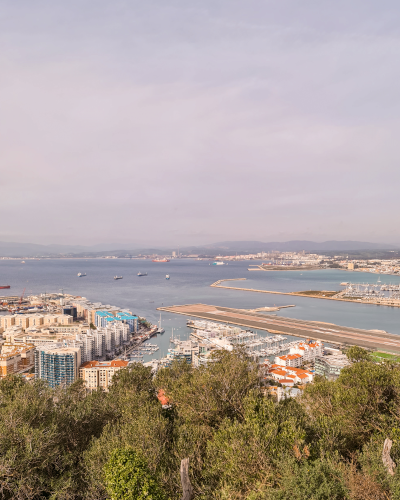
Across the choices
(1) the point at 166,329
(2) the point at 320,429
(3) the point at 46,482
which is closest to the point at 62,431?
(3) the point at 46,482

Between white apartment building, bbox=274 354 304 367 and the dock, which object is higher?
white apartment building, bbox=274 354 304 367

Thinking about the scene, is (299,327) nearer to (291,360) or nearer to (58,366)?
(291,360)

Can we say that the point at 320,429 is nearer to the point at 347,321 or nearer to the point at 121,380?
the point at 121,380

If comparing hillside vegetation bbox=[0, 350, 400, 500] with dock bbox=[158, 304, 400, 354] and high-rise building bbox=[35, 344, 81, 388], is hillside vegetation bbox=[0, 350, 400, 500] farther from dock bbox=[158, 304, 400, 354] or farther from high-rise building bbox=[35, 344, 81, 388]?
dock bbox=[158, 304, 400, 354]

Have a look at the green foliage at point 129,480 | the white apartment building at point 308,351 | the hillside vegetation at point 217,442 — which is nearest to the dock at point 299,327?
the white apartment building at point 308,351

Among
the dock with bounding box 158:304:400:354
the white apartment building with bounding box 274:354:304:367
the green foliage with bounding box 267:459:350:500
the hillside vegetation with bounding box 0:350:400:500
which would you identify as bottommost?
the dock with bounding box 158:304:400:354

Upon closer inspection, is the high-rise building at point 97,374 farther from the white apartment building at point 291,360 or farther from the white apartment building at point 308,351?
the white apartment building at point 308,351

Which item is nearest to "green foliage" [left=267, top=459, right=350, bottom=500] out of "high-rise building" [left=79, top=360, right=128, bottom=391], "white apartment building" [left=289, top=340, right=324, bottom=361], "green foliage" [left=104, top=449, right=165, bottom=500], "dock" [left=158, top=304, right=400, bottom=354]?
"green foliage" [left=104, top=449, right=165, bottom=500]

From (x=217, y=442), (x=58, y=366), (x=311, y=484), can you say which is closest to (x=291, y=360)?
(x=58, y=366)
